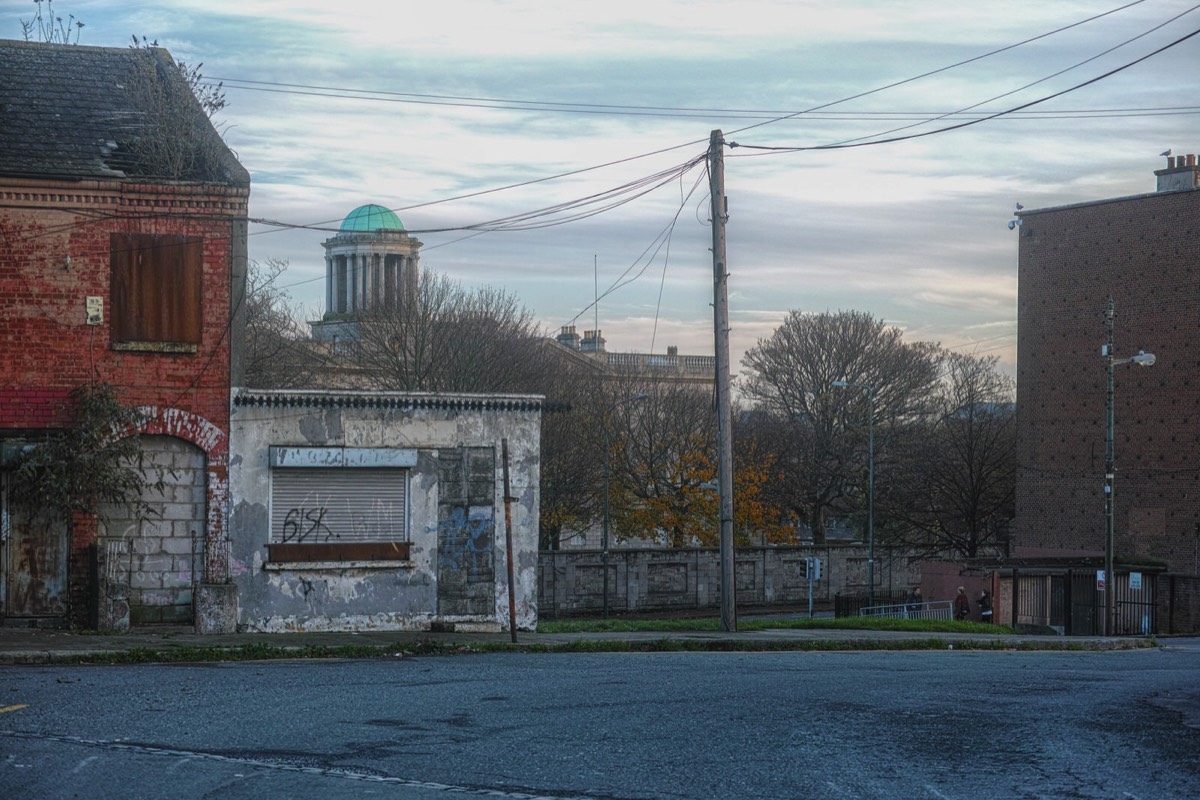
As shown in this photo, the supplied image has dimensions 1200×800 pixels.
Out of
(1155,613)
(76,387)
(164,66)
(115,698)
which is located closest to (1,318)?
(76,387)

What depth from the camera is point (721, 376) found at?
23703mm

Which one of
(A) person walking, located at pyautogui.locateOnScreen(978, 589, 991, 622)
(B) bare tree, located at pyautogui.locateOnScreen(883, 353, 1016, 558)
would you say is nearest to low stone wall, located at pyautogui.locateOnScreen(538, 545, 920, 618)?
(B) bare tree, located at pyautogui.locateOnScreen(883, 353, 1016, 558)

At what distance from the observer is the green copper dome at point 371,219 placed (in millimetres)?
88562

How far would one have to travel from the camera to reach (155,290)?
66.9ft

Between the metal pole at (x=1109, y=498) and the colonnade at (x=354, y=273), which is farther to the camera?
the colonnade at (x=354, y=273)

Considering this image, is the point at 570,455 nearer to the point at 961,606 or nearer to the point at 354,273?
the point at 961,606

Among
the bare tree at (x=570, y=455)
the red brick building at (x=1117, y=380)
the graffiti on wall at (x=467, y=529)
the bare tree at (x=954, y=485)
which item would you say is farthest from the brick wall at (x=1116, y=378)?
the graffiti on wall at (x=467, y=529)

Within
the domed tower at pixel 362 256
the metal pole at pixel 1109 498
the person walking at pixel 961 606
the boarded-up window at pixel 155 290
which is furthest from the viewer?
the domed tower at pixel 362 256

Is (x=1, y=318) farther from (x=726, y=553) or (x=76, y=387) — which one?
(x=726, y=553)

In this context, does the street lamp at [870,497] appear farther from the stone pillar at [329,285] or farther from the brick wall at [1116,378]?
the stone pillar at [329,285]

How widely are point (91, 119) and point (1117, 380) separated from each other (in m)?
37.2

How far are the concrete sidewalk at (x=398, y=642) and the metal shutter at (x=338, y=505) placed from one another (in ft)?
5.27

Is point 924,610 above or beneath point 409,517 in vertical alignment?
beneath

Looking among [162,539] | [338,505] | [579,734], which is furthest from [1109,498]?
[579,734]
